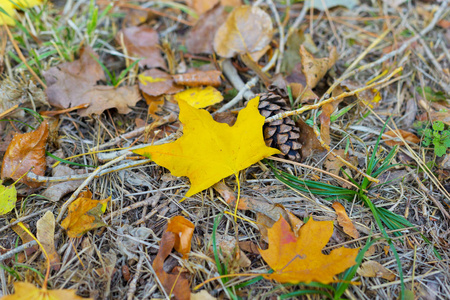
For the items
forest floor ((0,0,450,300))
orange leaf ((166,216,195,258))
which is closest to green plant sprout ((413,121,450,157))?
forest floor ((0,0,450,300))

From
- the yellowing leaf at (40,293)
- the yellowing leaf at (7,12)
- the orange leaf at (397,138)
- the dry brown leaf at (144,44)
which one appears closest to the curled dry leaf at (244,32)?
the dry brown leaf at (144,44)

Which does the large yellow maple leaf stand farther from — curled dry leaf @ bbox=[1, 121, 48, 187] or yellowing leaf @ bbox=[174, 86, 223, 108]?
curled dry leaf @ bbox=[1, 121, 48, 187]

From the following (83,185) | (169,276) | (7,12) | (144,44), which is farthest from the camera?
(144,44)

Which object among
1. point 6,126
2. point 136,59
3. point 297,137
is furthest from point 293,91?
point 6,126

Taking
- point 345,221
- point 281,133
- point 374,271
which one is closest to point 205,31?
point 281,133

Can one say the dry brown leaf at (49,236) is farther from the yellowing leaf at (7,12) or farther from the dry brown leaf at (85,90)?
the yellowing leaf at (7,12)

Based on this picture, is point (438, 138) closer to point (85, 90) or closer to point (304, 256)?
point (304, 256)
